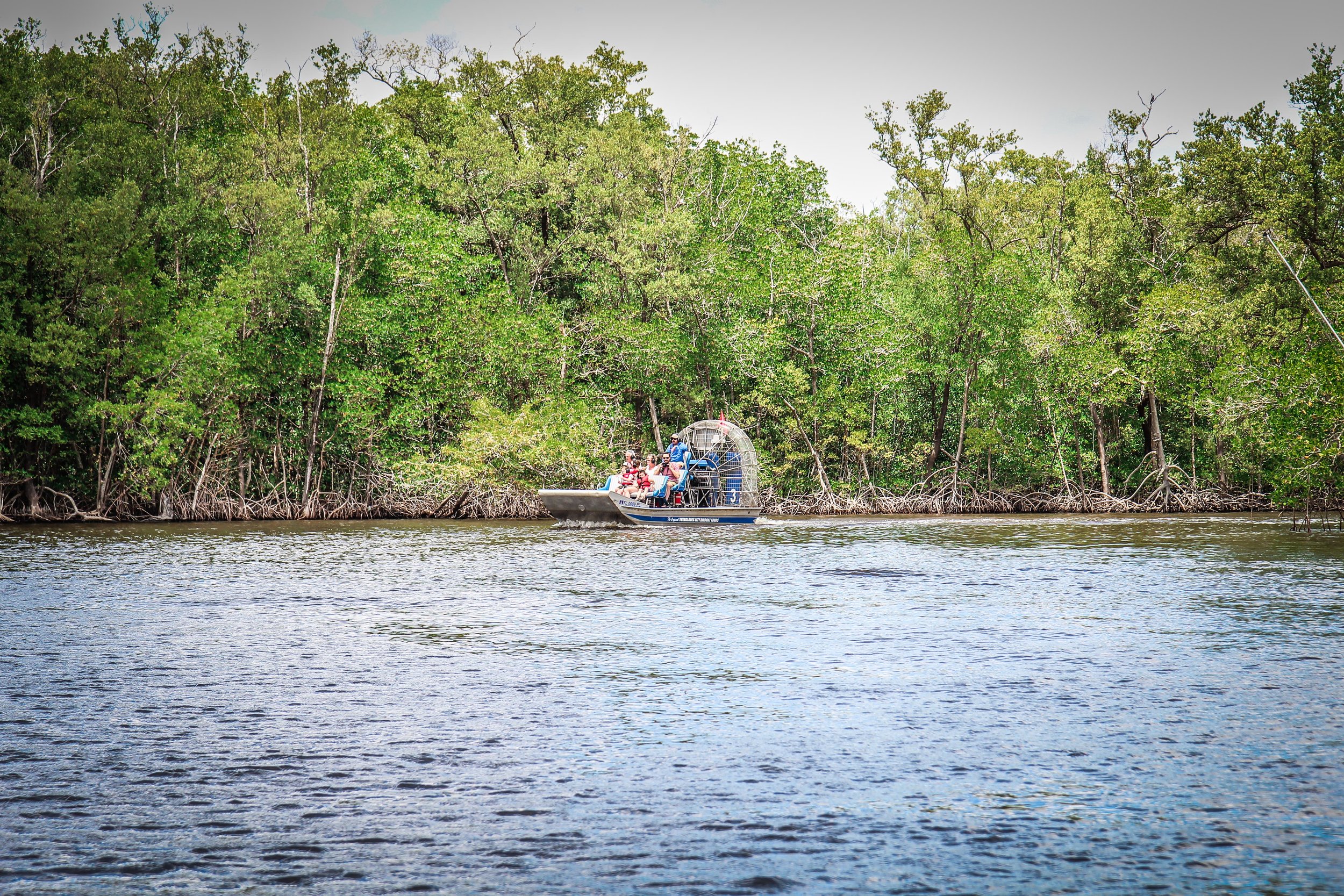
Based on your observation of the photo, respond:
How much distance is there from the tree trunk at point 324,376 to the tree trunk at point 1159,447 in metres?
27.4

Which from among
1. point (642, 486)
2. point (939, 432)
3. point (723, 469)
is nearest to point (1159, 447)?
point (939, 432)

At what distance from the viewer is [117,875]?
496 centimetres

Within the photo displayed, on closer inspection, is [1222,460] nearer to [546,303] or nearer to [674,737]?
[546,303]

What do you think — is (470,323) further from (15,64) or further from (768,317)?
(15,64)

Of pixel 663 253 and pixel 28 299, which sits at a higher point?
pixel 663 253

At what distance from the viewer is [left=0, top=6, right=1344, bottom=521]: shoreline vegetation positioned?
33.2m

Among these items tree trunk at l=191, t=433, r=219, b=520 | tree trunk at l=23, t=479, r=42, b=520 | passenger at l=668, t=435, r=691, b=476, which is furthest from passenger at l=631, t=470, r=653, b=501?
tree trunk at l=23, t=479, r=42, b=520

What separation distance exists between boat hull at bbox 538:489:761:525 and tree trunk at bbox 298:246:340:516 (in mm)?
10565

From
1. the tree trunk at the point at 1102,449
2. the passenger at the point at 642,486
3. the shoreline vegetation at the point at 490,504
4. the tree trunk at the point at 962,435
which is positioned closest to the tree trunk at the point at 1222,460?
the shoreline vegetation at the point at 490,504

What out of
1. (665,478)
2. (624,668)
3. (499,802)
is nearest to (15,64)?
(665,478)

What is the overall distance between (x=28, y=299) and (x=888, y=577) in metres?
28.4

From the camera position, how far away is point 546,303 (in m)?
42.8

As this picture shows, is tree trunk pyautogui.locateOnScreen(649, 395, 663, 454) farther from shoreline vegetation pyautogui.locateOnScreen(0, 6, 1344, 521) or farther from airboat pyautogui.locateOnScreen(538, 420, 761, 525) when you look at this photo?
airboat pyautogui.locateOnScreen(538, 420, 761, 525)

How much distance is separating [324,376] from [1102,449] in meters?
27.4
